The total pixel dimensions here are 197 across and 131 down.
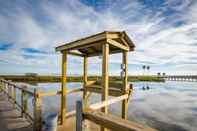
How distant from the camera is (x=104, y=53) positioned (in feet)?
11.7

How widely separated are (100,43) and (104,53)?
17.6 inches

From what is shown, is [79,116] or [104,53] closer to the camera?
[79,116]

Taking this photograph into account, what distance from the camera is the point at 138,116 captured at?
7527 millimetres

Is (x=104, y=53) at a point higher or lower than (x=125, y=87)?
higher

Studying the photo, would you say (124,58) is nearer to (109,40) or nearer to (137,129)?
(109,40)

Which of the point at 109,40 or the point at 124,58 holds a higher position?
the point at 109,40

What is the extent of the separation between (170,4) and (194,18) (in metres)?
1.64

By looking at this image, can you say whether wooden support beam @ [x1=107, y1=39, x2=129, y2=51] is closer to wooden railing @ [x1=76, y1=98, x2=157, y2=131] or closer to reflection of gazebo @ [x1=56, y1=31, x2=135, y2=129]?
reflection of gazebo @ [x1=56, y1=31, x2=135, y2=129]

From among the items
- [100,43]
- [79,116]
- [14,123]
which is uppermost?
[100,43]

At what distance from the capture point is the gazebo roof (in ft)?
12.1

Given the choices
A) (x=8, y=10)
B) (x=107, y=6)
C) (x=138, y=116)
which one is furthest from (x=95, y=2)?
(x=138, y=116)

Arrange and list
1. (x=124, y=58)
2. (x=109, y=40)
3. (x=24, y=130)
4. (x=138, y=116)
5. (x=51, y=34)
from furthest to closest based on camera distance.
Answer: (x=51, y=34) → (x=138, y=116) → (x=124, y=58) → (x=24, y=130) → (x=109, y=40)

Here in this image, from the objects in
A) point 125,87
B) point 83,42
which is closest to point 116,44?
point 83,42

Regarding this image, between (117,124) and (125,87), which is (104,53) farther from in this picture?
(117,124)
